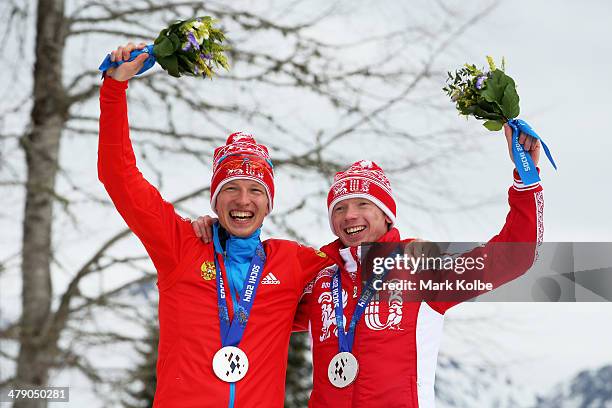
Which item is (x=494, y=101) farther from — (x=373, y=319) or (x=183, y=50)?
(x=183, y=50)

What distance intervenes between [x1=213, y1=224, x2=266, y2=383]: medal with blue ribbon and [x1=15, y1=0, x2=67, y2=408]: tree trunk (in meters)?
4.97

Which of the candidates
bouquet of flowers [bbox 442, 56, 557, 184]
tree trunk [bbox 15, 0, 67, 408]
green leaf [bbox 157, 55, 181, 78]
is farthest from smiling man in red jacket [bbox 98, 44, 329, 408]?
tree trunk [bbox 15, 0, 67, 408]

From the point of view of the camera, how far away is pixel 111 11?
919cm

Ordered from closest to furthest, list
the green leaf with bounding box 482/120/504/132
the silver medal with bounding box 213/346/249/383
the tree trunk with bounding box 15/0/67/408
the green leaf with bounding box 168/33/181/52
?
1. the silver medal with bounding box 213/346/249/383
2. the green leaf with bounding box 168/33/181/52
3. the green leaf with bounding box 482/120/504/132
4. the tree trunk with bounding box 15/0/67/408

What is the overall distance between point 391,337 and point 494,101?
1.27 m

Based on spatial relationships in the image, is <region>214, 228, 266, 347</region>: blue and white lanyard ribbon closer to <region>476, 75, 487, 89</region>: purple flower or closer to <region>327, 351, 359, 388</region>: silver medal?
<region>327, 351, 359, 388</region>: silver medal

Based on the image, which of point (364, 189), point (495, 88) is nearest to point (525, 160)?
point (495, 88)

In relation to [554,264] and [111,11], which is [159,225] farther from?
[111,11]

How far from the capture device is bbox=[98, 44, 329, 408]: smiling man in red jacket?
3.88m

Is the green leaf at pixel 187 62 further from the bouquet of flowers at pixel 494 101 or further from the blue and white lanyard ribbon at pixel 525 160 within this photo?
the blue and white lanyard ribbon at pixel 525 160

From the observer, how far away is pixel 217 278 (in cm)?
409

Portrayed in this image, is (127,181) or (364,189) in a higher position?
(364,189)

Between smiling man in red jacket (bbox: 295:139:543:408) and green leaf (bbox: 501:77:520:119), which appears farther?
green leaf (bbox: 501:77:520:119)

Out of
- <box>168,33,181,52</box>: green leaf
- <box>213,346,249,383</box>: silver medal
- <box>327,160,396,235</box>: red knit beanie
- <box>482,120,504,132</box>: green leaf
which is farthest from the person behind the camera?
<box>327,160,396,235</box>: red knit beanie
